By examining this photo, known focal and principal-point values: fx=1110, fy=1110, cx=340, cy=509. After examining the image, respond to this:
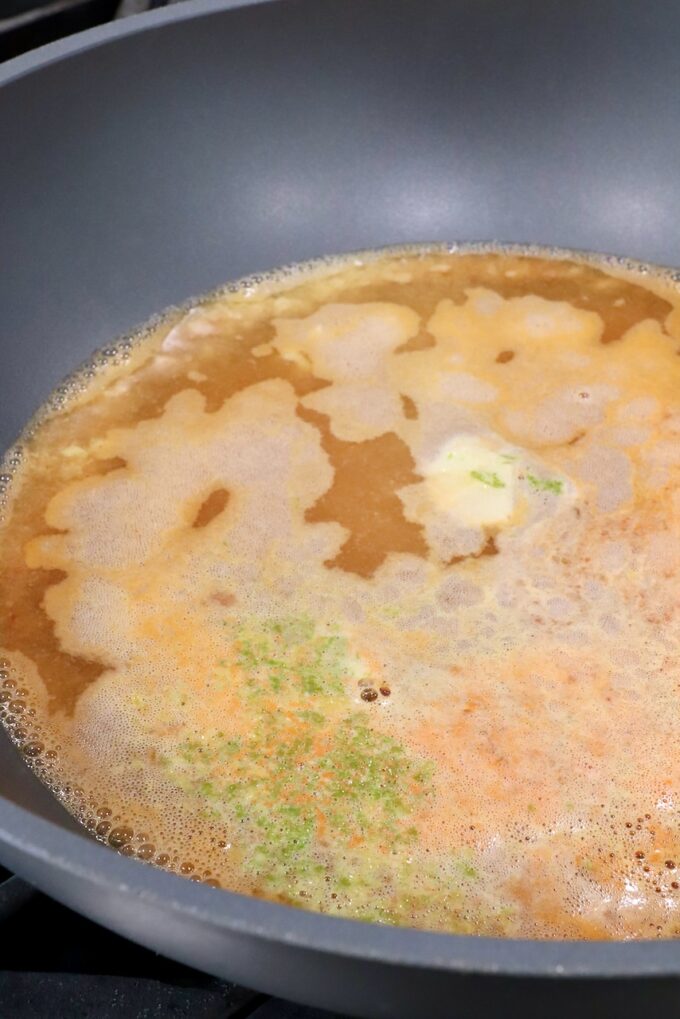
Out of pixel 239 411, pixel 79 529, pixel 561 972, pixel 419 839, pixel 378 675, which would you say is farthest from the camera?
pixel 239 411

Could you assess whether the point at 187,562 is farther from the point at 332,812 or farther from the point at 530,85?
the point at 530,85

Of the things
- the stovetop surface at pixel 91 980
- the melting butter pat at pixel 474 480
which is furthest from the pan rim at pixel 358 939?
the melting butter pat at pixel 474 480

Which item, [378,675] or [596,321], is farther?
[596,321]

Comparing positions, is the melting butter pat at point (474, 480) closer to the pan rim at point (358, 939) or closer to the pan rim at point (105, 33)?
the pan rim at point (105, 33)

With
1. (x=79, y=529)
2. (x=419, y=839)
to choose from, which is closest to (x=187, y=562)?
(x=79, y=529)

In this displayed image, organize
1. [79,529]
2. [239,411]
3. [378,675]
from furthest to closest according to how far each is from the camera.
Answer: [239,411]
[79,529]
[378,675]

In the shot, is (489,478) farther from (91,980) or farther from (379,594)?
(91,980)
